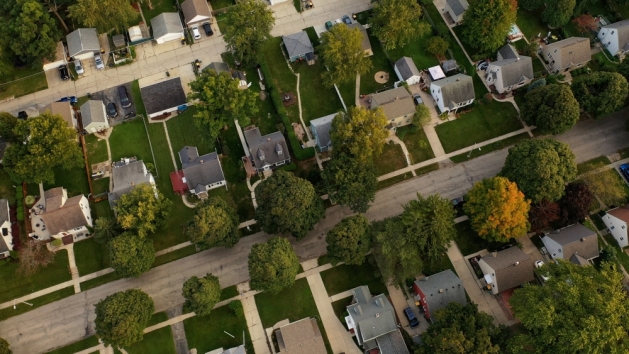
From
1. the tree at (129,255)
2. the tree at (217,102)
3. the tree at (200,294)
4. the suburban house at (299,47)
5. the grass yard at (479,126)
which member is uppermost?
the suburban house at (299,47)

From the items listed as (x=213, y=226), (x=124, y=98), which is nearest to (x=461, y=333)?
(x=213, y=226)

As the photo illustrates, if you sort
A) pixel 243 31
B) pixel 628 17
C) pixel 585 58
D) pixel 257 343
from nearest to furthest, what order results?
1. pixel 257 343
2. pixel 243 31
3. pixel 585 58
4. pixel 628 17

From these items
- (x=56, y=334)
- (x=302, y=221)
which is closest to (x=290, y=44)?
(x=302, y=221)

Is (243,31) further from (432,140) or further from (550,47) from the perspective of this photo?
(550,47)

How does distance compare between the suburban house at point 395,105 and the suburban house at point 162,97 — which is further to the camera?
the suburban house at point 162,97

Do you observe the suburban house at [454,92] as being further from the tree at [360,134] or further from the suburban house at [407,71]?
the tree at [360,134]

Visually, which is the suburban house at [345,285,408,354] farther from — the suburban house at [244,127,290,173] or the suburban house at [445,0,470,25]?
the suburban house at [445,0,470,25]

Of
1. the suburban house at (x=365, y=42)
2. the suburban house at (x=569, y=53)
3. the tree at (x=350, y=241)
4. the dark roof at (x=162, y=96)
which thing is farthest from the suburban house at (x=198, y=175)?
the suburban house at (x=569, y=53)
